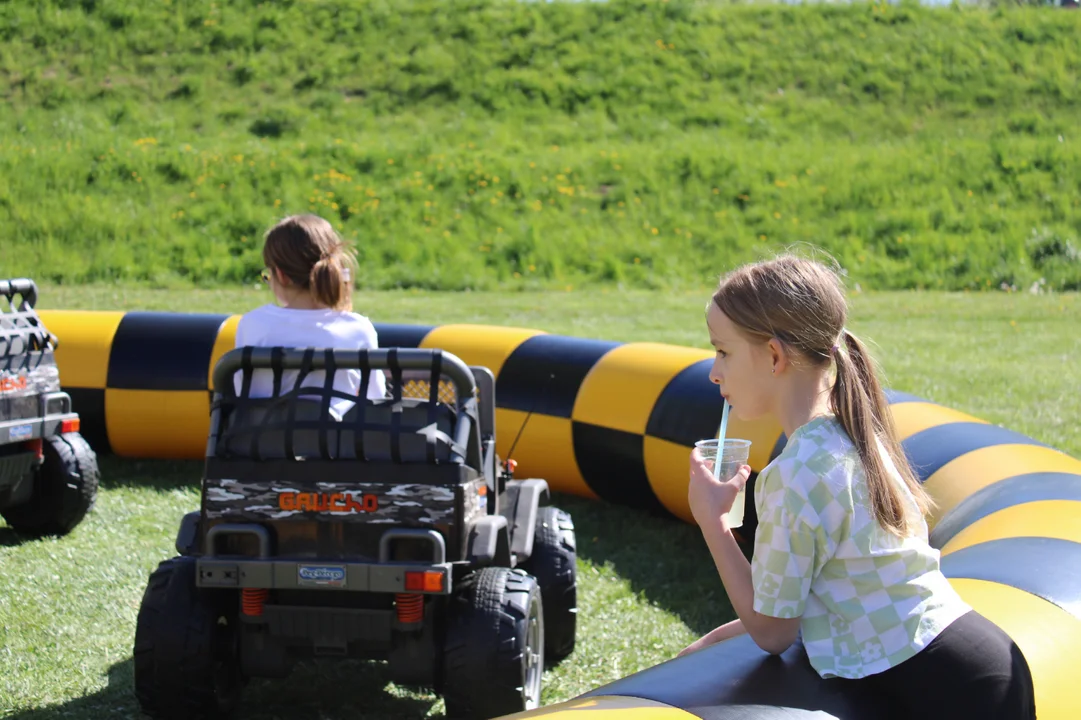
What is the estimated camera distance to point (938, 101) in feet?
67.5

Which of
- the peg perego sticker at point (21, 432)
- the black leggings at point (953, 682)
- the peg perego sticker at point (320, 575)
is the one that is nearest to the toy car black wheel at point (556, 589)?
the peg perego sticker at point (320, 575)

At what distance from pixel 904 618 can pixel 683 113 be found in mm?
18224

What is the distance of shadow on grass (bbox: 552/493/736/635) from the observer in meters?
4.92

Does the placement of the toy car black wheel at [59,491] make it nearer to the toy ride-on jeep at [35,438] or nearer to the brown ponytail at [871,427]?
the toy ride-on jeep at [35,438]

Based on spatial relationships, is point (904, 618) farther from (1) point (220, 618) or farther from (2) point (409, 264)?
(2) point (409, 264)

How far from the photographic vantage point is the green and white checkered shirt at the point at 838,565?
2.21 metres

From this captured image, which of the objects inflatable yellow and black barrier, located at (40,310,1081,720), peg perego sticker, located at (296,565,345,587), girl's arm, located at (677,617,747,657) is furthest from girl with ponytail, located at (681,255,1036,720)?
peg perego sticker, located at (296,565,345,587)

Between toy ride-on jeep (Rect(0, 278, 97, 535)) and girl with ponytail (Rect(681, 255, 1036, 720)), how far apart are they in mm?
3786

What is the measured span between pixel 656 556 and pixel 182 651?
8.38 ft

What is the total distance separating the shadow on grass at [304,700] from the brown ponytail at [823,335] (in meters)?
2.09

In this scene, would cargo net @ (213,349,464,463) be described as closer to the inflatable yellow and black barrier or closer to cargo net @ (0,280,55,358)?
the inflatable yellow and black barrier

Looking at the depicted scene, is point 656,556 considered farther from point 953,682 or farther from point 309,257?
point 953,682

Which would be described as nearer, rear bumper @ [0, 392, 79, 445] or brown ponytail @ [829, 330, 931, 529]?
brown ponytail @ [829, 330, 931, 529]

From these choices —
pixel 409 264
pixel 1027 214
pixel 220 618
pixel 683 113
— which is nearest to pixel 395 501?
pixel 220 618
